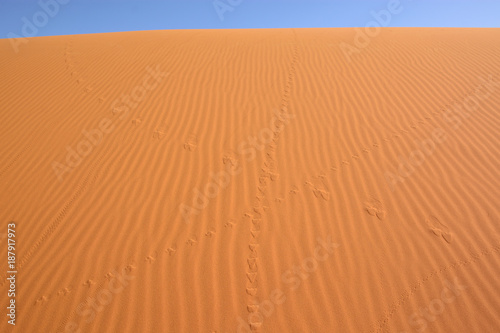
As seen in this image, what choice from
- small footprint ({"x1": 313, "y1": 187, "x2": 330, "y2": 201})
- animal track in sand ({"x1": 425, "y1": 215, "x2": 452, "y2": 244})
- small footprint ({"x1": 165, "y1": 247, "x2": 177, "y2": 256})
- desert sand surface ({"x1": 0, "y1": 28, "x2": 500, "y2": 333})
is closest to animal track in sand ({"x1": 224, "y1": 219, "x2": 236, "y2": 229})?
desert sand surface ({"x1": 0, "y1": 28, "x2": 500, "y2": 333})

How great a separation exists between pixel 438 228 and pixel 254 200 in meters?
2.33

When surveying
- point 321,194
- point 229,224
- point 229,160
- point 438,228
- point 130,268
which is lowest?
point 130,268

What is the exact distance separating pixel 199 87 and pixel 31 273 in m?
5.01

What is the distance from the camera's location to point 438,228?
3.40m

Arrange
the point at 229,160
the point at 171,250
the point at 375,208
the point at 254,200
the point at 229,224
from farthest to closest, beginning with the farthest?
the point at 229,160 < the point at 254,200 < the point at 375,208 < the point at 229,224 < the point at 171,250

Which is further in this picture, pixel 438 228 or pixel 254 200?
pixel 254 200

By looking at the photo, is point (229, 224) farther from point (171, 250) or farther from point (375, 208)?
point (375, 208)

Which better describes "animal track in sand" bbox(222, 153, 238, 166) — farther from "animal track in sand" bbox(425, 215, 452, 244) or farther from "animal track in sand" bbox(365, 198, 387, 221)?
"animal track in sand" bbox(425, 215, 452, 244)

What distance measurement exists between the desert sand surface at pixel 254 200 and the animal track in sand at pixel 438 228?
1cm

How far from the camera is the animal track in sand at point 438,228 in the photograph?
3294 mm

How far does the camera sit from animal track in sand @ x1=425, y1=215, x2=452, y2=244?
10.8ft

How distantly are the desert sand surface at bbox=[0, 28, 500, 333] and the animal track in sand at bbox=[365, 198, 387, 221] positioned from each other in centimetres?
2

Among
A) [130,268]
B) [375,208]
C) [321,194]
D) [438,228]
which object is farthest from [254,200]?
[438,228]

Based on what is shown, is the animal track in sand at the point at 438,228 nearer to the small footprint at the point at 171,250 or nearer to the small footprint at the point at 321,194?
the small footprint at the point at 321,194
